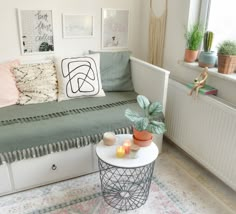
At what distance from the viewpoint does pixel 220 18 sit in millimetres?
2127

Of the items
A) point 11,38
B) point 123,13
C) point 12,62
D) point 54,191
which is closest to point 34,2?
point 11,38

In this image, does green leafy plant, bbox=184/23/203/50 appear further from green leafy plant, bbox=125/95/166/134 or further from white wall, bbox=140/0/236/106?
green leafy plant, bbox=125/95/166/134

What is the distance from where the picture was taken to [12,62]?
2.32m

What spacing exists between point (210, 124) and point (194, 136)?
22 centimetres

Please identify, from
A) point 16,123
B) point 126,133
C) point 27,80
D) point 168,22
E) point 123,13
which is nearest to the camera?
point 16,123

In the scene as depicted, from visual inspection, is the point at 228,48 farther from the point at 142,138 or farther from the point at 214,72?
the point at 142,138

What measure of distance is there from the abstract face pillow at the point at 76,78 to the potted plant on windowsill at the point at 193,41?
814mm

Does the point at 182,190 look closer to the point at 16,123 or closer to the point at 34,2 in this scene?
the point at 16,123

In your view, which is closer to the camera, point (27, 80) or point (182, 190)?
A: point (182, 190)

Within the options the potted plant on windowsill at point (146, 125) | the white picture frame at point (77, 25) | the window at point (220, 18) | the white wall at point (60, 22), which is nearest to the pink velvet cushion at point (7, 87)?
the white wall at point (60, 22)

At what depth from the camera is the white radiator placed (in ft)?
6.01

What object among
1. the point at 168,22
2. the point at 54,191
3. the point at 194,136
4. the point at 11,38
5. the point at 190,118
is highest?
the point at 168,22

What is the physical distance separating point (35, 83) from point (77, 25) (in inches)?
28.0

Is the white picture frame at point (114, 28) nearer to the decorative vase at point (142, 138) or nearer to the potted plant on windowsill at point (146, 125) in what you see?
the potted plant on windowsill at point (146, 125)
